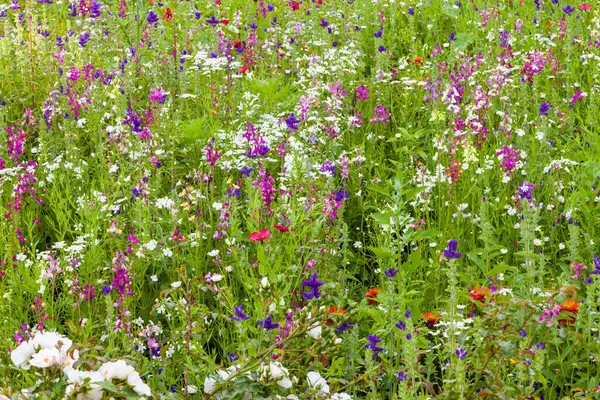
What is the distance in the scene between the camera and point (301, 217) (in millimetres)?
3234

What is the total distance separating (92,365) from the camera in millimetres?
1959

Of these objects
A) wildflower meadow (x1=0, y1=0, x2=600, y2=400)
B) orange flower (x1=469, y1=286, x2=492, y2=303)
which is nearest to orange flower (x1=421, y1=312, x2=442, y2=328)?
wildflower meadow (x1=0, y1=0, x2=600, y2=400)

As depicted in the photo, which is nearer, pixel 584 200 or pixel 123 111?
pixel 584 200

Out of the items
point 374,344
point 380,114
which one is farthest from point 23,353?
point 380,114

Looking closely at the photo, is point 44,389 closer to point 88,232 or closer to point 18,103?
point 88,232

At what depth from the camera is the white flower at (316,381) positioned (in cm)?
207

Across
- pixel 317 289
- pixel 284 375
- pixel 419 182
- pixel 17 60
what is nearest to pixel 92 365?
pixel 284 375

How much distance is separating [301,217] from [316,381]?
122 centimetres

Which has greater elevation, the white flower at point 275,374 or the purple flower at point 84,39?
the purple flower at point 84,39

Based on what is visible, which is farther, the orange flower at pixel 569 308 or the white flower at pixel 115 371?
the orange flower at pixel 569 308

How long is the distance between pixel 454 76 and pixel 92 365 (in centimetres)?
334

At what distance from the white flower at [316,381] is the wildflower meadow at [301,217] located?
0.05 meters

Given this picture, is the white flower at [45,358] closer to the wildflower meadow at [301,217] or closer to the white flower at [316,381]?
the wildflower meadow at [301,217]

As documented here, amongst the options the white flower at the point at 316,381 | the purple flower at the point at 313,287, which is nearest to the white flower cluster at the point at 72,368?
the white flower at the point at 316,381
